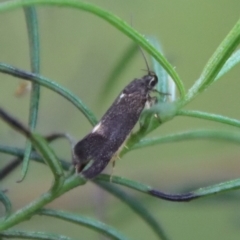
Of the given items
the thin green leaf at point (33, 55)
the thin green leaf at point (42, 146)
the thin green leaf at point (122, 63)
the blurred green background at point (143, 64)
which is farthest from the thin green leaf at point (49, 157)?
the blurred green background at point (143, 64)

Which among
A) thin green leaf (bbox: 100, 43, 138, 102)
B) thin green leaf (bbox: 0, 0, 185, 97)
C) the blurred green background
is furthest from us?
the blurred green background

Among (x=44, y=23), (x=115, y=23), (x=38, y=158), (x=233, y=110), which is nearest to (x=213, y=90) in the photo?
(x=233, y=110)

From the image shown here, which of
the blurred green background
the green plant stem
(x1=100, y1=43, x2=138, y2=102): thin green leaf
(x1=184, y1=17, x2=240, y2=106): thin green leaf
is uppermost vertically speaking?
the blurred green background

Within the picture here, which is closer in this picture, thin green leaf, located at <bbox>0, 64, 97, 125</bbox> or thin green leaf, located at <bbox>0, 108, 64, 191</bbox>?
thin green leaf, located at <bbox>0, 108, 64, 191</bbox>

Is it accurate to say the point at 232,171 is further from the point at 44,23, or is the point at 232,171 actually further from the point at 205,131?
the point at 44,23

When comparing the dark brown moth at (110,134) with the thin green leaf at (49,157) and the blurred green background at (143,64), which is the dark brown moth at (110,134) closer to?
the thin green leaf at (49,157)

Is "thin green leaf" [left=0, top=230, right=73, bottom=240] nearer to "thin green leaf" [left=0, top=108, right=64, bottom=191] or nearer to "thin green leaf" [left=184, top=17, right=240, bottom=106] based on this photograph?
"thin green leaf" [left=0, top=108, right=64, bottom=191]

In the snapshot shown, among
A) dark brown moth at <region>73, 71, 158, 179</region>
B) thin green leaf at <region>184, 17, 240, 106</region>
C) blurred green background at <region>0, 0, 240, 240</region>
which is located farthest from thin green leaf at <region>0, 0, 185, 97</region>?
blurred green background at <region>0, 0, 240, 240</region>
